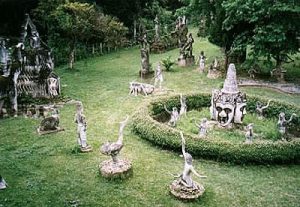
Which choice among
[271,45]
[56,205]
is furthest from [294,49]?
[56,205]

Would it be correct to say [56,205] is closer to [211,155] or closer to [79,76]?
[211,155]

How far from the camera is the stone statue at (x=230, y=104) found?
1955cm

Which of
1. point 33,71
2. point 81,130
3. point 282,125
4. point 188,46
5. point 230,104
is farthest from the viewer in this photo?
point 188,46

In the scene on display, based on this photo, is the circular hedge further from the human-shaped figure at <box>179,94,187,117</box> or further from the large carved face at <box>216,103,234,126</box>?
the large carved face at <box>216,103,234,126</box>

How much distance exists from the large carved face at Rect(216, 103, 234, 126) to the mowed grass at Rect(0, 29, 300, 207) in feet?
12.5

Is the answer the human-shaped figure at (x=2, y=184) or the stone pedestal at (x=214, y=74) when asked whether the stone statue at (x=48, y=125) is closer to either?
the human-shaped figure at (x=2, y=184)

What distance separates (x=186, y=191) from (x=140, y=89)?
12.5m

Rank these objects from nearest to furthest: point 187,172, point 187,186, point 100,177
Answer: point 187,172 < point 187,186 < point 100,177

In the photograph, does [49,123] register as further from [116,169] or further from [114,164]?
[116,169]

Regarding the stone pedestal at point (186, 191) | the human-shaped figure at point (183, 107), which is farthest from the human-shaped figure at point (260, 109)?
the stone pedestal at point (186, 191)

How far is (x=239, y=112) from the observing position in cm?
1973

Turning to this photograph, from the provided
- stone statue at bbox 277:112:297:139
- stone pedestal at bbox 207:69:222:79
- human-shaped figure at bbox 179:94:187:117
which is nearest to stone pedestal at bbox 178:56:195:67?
stone pedestal at bbox 207:69:222:79

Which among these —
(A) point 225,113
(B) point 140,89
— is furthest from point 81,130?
(B) point 140,89

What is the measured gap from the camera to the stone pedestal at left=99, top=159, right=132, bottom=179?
14664 millimetres
